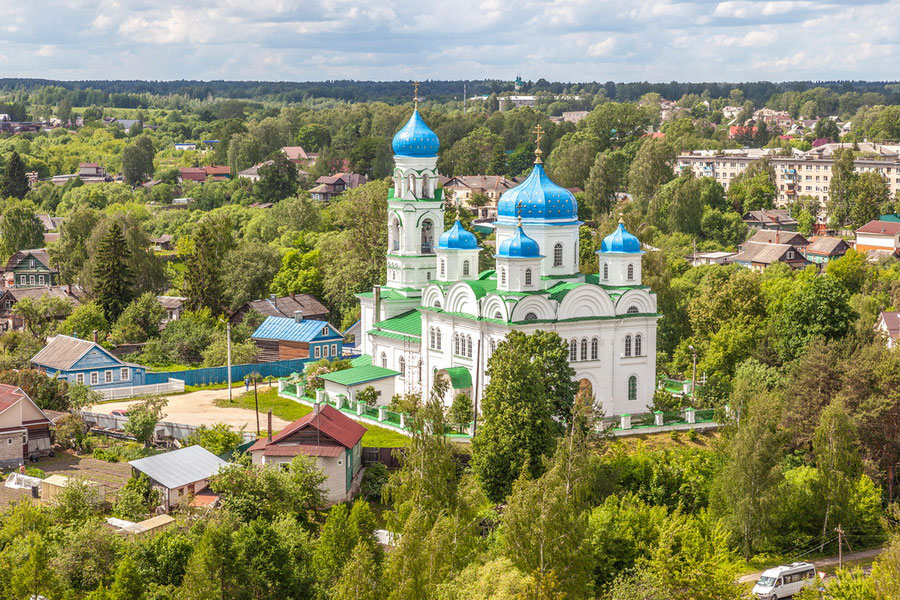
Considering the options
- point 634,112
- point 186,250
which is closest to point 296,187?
point 634,112

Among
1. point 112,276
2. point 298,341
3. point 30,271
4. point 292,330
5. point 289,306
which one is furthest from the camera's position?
point 30,271

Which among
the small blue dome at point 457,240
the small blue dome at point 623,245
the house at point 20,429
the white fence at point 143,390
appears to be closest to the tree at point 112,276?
the white fence at point 143,390

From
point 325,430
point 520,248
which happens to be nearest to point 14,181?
point 520,248

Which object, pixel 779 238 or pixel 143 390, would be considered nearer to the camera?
pixel 143 390

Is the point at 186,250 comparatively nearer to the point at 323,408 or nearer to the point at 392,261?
the point at 392,261

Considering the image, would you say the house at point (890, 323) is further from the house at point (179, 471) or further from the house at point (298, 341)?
the house at point (179, 471)

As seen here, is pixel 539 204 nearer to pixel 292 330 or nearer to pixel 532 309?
pixel 532 309

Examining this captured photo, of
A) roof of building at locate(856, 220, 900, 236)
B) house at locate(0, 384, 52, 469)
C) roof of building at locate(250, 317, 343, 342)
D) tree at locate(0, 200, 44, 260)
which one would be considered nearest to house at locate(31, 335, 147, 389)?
roof of building at locate(250, 317, 343, 342)
